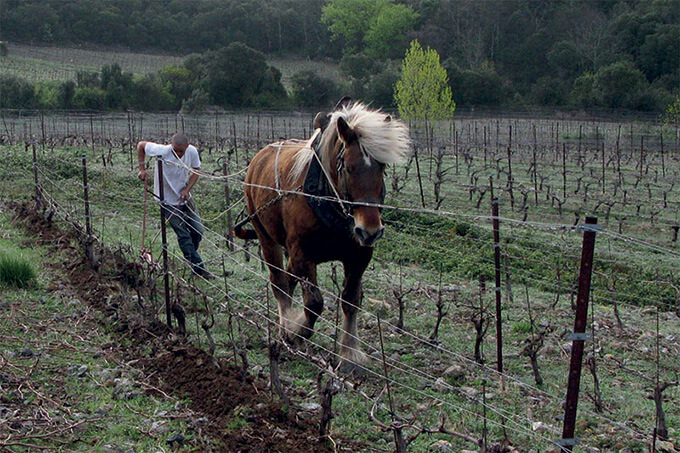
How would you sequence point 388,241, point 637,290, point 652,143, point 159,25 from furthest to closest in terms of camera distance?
point 159,25 < point 652,143 < point 388,241 < point 637,290

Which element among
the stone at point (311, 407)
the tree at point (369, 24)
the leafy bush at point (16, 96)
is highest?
the tree at point (369, 24)

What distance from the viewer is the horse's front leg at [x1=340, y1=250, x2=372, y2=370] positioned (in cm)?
532

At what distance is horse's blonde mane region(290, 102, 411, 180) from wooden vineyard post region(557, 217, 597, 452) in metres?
2.02

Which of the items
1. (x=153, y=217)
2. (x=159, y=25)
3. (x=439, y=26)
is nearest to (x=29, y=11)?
(x=159, y=25)

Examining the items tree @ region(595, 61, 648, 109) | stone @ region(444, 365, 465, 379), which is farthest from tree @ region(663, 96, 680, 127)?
stone @ region(444, 365, 465, 379)

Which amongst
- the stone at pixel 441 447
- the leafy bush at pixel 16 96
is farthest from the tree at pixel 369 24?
the stone at pixel 441 447

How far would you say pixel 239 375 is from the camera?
4.86 meters

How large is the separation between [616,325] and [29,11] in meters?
73.9

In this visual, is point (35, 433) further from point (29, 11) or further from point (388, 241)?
point (29, 11)

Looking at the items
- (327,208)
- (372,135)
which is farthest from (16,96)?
(372,135)

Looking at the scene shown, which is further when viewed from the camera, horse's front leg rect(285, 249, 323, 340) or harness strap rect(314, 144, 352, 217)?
horse's front leg rect(285, 249, 323, 340)

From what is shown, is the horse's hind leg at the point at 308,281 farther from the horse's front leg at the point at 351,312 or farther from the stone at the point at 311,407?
the stone at the point at 311,407

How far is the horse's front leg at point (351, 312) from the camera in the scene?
5.32m

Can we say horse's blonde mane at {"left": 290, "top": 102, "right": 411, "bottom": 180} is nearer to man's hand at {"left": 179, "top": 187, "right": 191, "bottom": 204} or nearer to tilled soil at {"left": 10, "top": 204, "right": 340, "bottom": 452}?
tilled soil at {"left": 10, "top": 204, "right": 340, "bottom": 452}
